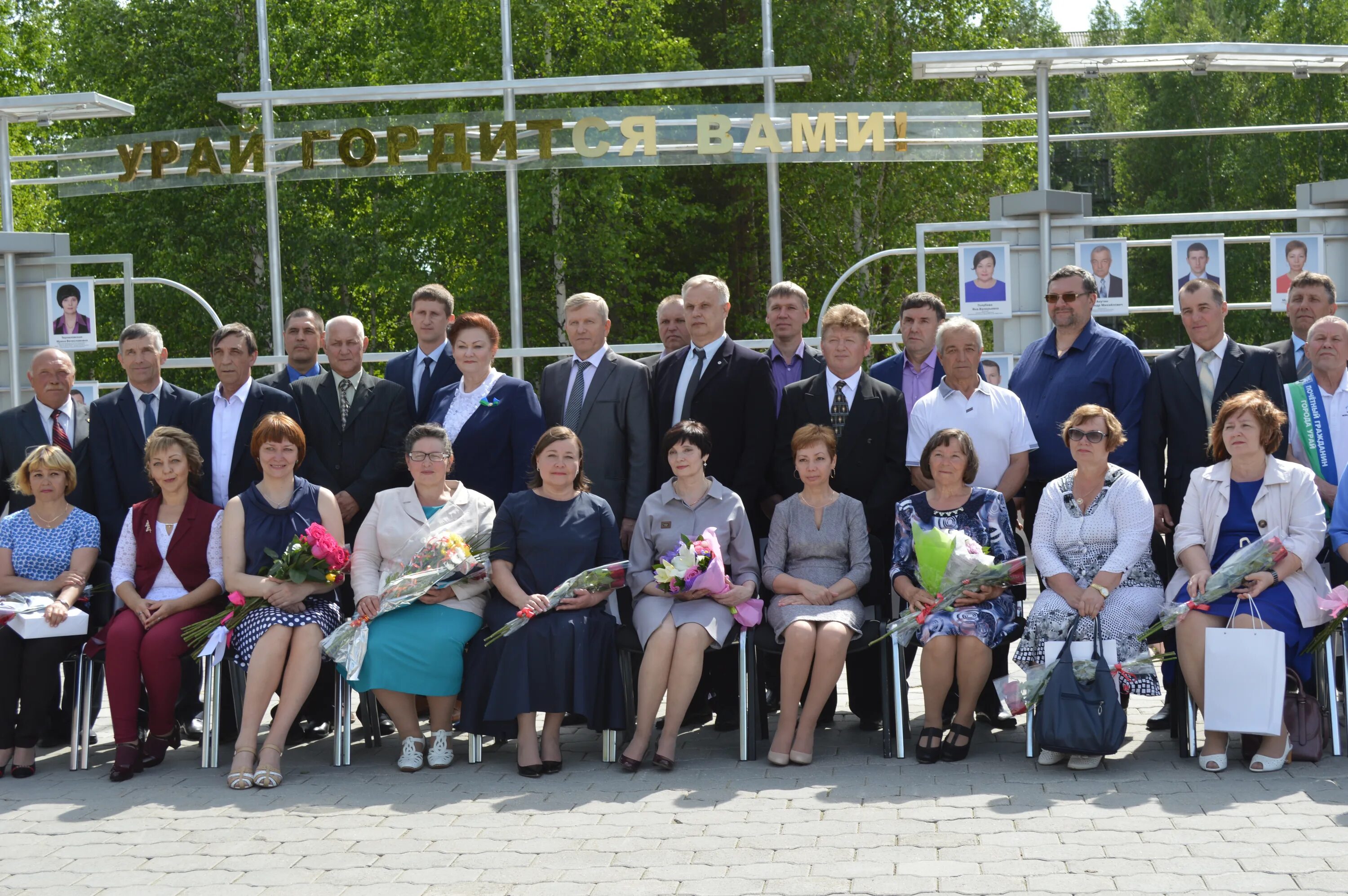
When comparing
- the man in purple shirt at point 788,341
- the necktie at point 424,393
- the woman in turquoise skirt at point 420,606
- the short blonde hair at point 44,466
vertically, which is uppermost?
the man in purple shirt at point 788,341

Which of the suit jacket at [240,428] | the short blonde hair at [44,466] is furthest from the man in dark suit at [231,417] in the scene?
the short blonde hair at [44,466]

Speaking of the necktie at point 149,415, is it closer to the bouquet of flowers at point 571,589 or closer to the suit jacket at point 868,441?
the bouquet of flowers at point 571,589

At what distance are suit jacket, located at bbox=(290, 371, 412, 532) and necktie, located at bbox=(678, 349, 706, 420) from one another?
4.49ft

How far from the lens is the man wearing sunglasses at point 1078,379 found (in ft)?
20.6

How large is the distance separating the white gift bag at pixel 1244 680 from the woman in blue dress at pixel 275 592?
363 centimetres

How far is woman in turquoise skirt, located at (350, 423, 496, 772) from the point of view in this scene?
5.88 meters

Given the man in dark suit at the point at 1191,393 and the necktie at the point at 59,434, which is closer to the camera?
the man in dark suit at the point at 1191,393

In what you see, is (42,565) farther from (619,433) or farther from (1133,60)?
(1133,60)

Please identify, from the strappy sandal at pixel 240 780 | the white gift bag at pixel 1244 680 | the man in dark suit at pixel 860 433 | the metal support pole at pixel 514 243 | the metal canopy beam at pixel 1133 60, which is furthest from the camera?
the metal support pole at pixel 514 243

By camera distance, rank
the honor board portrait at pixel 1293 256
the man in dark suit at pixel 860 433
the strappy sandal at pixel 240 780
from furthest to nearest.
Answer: the honor board portrait at pixel 1293 256 < the man in dark suit at pixel 860 433 < the strappy sandal at pixel 240 780

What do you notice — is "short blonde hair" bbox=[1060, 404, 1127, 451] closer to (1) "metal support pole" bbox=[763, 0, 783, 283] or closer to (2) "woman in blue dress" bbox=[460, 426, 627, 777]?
(2) "woman in blue dress" bbox=[460, 426, 627, 777]

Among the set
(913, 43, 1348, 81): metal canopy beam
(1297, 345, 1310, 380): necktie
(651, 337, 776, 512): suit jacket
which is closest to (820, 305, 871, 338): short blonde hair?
(651, 337, 776, 512): suit jacket

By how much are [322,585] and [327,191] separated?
65.6 feet

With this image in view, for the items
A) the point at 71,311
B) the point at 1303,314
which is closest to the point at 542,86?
the point at 71,311
